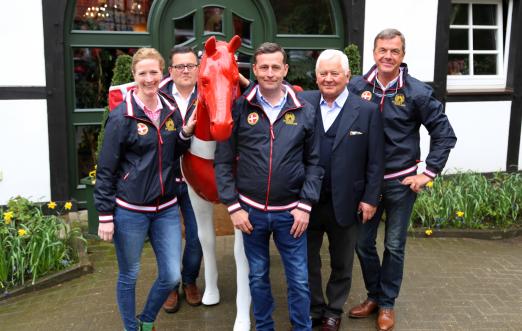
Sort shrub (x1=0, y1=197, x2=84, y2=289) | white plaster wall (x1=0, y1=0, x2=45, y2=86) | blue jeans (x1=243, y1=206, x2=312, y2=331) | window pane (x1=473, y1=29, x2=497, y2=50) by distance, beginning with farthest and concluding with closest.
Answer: window pane (x1=473, y1=29, x2=497, y2=50) → white plaster wall (x1=0, y1=0, x2=45, y2=86) → shrub (x1=0, y1=197, x2=84, y2=289) → blue jeans (x1=243, y1=206, x2=312, y2=331)

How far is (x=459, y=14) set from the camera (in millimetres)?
7375

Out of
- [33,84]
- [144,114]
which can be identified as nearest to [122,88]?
[144,114]

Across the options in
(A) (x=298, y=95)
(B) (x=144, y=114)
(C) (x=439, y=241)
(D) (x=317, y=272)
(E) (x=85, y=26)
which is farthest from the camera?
(E) (x=85, y=26)

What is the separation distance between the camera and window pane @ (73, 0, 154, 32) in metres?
5.98

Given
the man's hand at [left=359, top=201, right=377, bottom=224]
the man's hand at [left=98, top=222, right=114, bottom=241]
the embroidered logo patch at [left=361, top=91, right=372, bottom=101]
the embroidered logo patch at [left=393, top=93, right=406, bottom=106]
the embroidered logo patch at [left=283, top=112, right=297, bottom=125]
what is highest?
the embroidered logo patch at [left=361, top=91, right=372, bottom=101]

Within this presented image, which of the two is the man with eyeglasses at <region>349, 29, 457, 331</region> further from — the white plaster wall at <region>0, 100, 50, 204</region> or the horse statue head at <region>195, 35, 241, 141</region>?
the white plaster wall at <region>0, 100, 50, 204</region>

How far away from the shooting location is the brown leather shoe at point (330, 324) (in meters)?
3.49

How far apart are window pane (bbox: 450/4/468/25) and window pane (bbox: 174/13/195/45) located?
3538 mm

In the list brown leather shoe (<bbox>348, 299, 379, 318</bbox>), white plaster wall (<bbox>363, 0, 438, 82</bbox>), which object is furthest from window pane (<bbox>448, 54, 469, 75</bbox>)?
brown leather shoe (<bbox>348, 299, 379, 318</bbox>)

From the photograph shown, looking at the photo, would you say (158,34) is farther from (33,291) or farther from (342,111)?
(342,111)

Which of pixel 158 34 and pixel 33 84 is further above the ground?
pixel 158 34

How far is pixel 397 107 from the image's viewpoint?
10.9 feet

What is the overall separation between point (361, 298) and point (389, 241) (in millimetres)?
761

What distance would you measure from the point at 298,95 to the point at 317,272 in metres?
1.15
